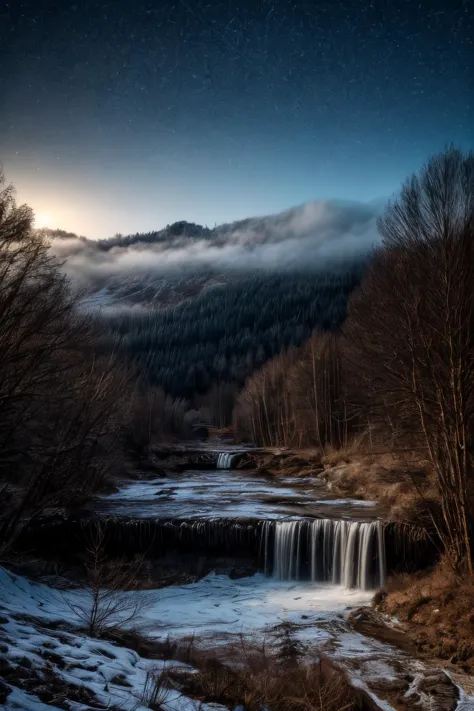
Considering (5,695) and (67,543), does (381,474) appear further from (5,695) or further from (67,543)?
(5,695)

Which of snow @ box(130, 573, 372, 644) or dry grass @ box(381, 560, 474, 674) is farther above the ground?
dry grass @ box(381, 560, 474, 674)

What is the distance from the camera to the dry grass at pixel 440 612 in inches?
485

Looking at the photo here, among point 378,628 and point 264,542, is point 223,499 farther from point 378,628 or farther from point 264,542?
point 378,628

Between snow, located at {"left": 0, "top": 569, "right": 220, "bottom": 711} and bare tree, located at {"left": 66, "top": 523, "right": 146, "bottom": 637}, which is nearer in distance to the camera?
snow, located at {"left": 0, "top": 569, "right": 220, "bottom": 711}

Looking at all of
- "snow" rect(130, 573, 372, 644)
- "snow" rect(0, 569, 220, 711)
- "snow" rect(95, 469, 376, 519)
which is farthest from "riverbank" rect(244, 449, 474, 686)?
"snow" rect(0, 569, 220, 711)

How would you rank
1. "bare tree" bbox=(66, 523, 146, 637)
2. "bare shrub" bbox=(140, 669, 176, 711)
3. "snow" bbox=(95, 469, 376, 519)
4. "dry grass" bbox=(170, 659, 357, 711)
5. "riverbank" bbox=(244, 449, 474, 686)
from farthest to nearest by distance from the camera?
"snow" bbox=(95, 469, 376, 519), "riverbank" bbox=(244, 449, 474, 686), "bare tree" bbox=(66, 523, 146, 637), "dry grass" bbox=(170, 659, 357, 711), "bare shrub" bbox=(140, 669, 176, 711)

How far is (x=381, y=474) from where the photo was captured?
28.6 metres

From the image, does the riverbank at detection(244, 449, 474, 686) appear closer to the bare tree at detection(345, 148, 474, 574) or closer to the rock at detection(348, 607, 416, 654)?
the rock at detection(348, 607, 416, 654)

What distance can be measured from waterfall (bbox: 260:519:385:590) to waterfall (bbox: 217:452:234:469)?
93.1 ft

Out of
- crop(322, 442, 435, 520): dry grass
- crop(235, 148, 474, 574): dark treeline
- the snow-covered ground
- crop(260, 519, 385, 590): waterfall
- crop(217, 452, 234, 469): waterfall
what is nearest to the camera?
the snow-covered ground

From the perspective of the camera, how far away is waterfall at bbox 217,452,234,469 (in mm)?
49822

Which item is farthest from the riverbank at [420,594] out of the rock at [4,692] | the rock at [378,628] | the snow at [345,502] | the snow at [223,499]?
the rock at [4,692]

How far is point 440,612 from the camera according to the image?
45.1ft

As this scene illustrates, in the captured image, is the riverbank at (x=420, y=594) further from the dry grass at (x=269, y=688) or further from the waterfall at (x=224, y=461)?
the waterfall at (x=224, y=461)
